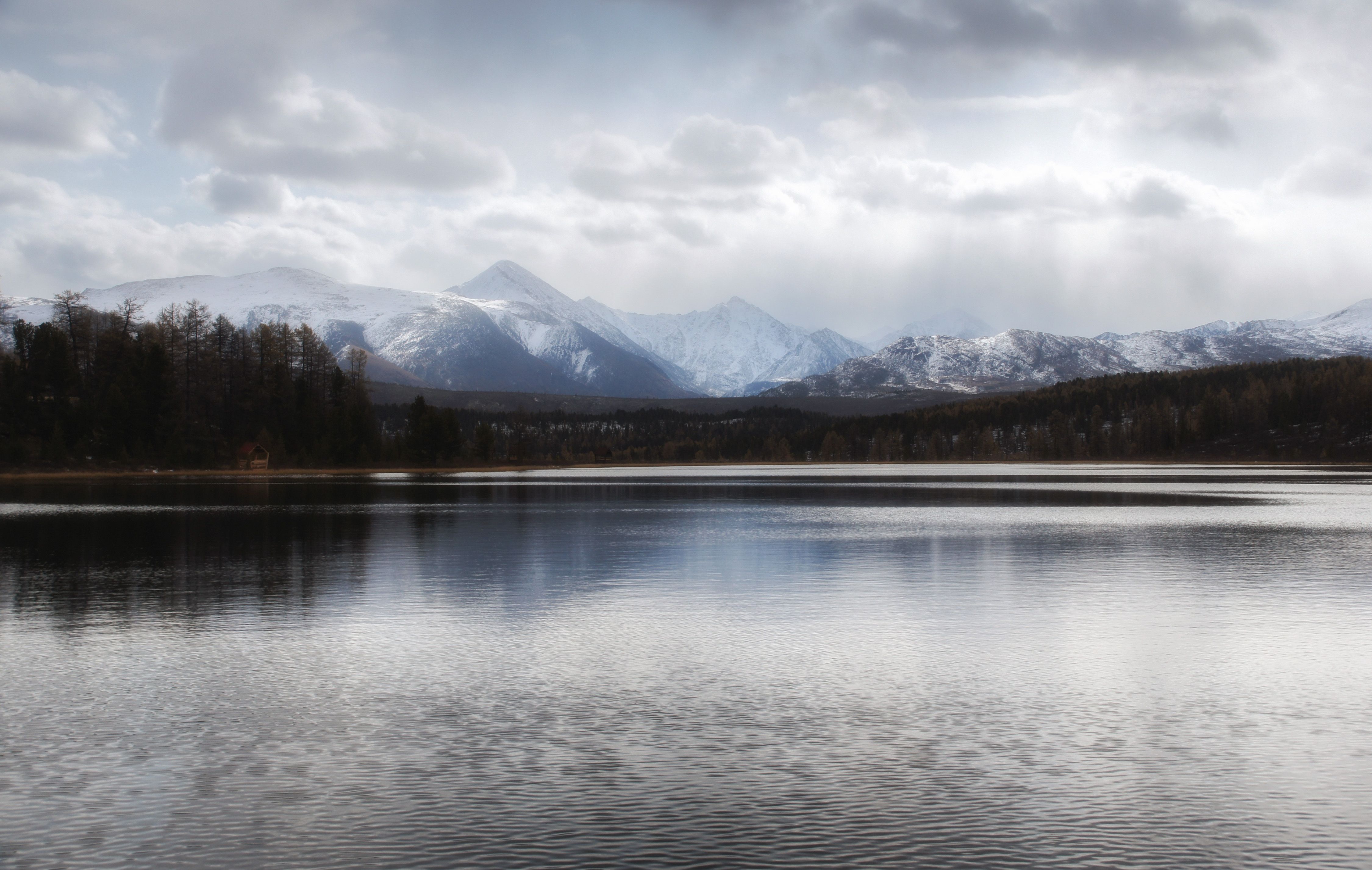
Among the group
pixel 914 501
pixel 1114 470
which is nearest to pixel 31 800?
pixel 914 501

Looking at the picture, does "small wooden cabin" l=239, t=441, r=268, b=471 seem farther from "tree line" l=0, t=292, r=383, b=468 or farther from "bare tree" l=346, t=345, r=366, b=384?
"bare tree" l=346, t=345, r=366, b=384

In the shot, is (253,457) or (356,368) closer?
(253,457)

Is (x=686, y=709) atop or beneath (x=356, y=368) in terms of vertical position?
beneath

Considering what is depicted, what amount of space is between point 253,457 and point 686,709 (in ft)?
534

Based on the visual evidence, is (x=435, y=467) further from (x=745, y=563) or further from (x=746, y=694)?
(x=746, y=694)

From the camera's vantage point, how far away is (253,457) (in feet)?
546

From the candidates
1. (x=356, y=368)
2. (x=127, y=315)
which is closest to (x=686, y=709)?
(x=127, y=315)

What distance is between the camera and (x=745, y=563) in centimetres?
4238

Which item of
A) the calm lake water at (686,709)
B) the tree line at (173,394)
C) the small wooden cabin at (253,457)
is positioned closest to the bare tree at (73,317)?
the tree line at (173,394)

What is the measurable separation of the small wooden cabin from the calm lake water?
12785 cm

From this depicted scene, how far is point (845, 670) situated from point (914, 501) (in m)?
70.3

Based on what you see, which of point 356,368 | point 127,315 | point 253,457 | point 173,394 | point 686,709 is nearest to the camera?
point 686,709

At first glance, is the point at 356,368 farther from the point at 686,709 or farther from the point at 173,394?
the point at 686,709

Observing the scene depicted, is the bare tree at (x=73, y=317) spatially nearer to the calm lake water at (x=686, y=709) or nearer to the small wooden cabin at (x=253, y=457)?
the small wooden cabin at (x=253, y=457)
